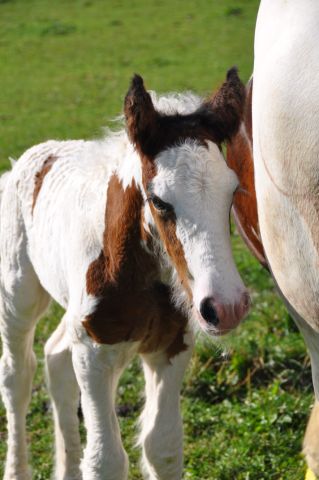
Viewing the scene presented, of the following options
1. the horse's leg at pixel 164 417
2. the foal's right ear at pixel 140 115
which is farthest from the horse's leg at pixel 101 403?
the foal's right ear at pixel 140 115

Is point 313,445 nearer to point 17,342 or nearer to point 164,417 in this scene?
point 164,417

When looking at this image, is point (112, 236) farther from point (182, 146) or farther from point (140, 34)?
point (140, 34)

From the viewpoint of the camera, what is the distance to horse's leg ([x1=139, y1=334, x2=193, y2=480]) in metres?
4.11

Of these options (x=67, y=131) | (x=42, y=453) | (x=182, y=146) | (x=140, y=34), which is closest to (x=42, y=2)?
(x=140, y=34)

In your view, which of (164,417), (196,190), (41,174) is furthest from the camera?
(41,174)

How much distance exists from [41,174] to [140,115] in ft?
3.93

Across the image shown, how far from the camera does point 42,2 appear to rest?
19.2 m

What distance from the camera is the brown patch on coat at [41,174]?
4461mm

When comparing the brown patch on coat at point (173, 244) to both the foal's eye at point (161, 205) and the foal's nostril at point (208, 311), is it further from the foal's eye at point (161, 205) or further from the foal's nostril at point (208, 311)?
the foal's nostril at point (208, 311)

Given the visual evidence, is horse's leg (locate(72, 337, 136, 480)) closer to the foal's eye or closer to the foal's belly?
the foal's eye

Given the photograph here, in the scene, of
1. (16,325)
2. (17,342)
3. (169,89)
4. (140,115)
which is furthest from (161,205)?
(169,89)

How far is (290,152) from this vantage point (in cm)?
301

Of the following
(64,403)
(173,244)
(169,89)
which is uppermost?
(169,89)

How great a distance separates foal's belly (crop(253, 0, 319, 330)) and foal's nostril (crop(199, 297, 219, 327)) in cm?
26
